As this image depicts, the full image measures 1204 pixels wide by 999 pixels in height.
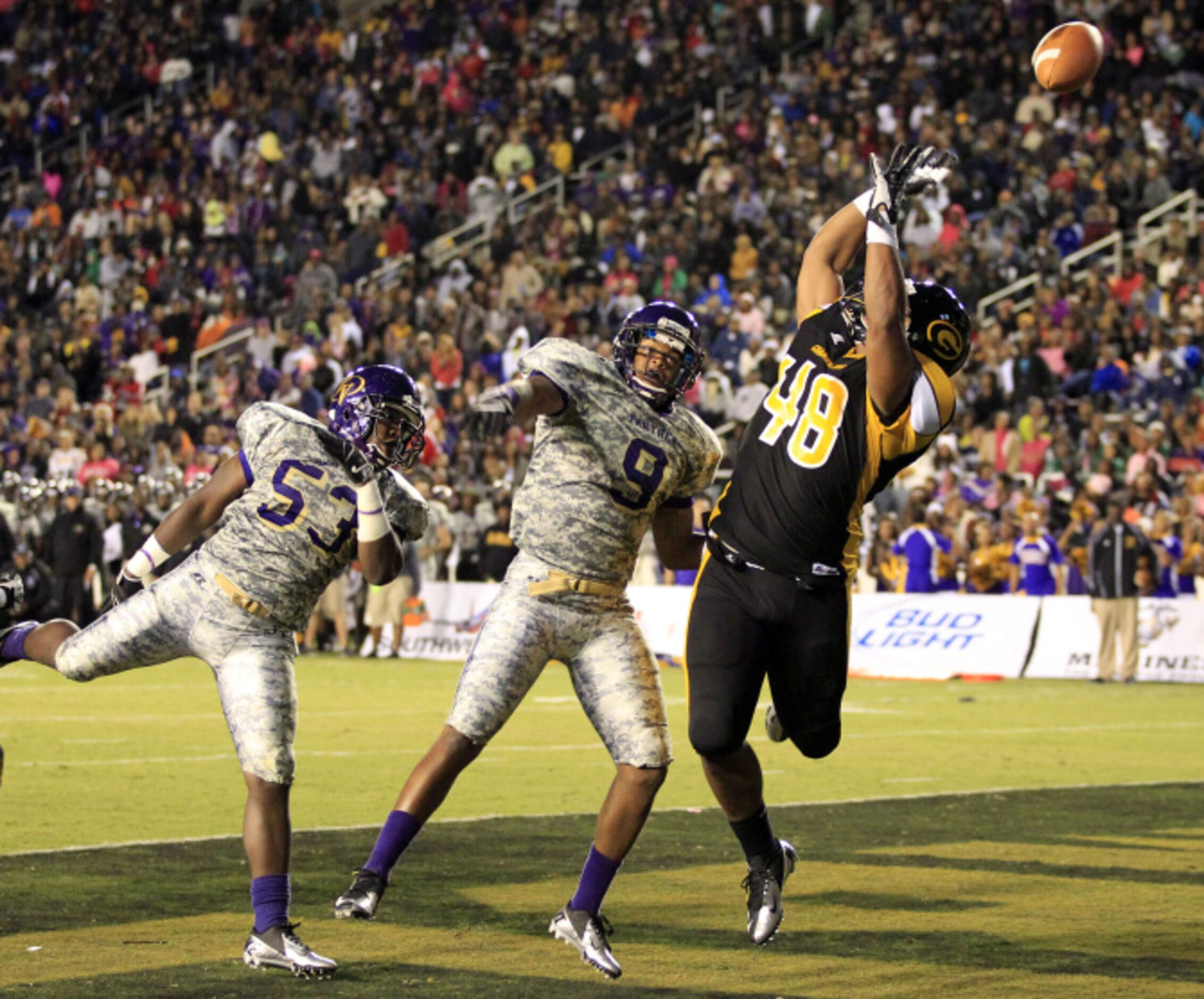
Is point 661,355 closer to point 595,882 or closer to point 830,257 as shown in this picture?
point 830,257

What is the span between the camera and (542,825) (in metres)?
8.87

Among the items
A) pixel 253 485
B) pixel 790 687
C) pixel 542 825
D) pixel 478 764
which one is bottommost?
pixel 478 764

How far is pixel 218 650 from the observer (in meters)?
5.96

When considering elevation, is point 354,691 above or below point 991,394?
below

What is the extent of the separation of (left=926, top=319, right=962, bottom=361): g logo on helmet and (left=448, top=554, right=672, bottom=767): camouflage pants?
4.27 ft

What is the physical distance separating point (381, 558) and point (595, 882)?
1189mm

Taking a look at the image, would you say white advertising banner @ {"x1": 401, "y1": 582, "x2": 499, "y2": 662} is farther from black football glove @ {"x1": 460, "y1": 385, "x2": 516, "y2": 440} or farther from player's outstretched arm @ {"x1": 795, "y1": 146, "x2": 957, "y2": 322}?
black football glove @ {"x1": 460, "y1": 385, "x2": 516, "y2": 440}

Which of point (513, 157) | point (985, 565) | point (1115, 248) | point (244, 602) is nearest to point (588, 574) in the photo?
point (244, 602)

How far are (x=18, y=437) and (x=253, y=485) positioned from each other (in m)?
19.1

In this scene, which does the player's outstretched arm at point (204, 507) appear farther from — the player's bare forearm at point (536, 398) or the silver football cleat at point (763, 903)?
the silver football cleat at point (763, 903)

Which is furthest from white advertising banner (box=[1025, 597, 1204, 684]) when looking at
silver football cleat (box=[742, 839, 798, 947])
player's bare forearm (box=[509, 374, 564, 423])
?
player's bare forearm (box=[509, 374, 564, 423])

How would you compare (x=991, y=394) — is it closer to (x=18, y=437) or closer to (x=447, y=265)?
(x=447, y=265)

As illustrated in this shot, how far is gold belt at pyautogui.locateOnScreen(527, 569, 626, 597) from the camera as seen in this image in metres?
6.26

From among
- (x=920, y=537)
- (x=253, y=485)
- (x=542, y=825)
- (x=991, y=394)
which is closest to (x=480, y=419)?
(x=253, y=485)
